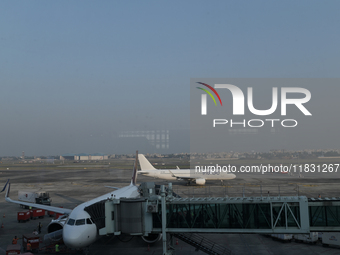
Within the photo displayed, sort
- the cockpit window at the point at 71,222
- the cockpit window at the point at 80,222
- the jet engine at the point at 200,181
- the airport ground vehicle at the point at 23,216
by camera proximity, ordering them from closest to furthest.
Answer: the cockpit window at the point at 80,222 → the cockpit window at the point at 71,222 → the airport ground vehicle at the point at 23,216 → the jet engine at the point at 200,181

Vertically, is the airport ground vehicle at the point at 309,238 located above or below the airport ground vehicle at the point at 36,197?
above

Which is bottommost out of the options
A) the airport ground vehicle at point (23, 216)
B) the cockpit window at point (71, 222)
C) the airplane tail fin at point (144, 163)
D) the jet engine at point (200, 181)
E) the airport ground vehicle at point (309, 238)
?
the jet engine at point (200, 181)

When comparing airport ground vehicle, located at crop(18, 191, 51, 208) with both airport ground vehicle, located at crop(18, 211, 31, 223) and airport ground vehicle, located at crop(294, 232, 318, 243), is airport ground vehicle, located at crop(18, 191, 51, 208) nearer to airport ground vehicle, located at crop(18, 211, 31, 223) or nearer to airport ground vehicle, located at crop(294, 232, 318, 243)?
airport ground vehicle, located at crop(18, 211, 31, 223)

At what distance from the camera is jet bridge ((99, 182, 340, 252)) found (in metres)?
19.3

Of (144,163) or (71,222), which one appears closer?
(71,222)

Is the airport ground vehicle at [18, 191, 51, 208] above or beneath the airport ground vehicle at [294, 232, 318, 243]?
beneath

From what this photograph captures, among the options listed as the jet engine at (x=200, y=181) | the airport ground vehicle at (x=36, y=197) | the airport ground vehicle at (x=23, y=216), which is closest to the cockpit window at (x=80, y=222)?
the airport ground vehicle at (x=23, y=216)

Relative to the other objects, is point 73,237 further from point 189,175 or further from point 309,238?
point 189,175

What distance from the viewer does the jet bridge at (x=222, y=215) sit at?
19.3m

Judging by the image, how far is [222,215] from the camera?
66.0 ft

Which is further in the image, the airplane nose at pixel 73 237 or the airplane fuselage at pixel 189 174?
the airplane fuselage at pixel 189 174

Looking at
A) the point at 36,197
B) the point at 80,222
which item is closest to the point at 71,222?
the point at 80,222

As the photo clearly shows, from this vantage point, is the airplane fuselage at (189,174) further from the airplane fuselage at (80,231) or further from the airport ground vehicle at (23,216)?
the airplane fuselage at (80,231)

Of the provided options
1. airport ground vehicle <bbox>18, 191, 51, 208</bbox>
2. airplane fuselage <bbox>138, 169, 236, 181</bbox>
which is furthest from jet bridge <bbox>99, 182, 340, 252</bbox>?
airplane fuselage <bbox>138, 169, 236, 181</bbox>
